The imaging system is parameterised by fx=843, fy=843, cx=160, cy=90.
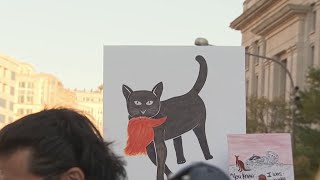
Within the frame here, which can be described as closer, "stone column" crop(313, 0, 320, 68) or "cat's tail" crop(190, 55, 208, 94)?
"cat's tail" crop(190, 55, 208, 94)

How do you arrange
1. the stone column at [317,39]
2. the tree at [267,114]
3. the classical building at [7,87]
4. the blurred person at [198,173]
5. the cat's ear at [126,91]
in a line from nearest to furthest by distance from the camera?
1. the blurred person at [198,173]
2. the cat's ear at [126,91]
3. the tree at [267,114]
4. the stone column at [317,39]
5. the classical building at [7,87]

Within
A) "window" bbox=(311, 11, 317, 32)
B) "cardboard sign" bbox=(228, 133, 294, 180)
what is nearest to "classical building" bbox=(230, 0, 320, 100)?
"window" bbox=(311, 11, 317, 32)

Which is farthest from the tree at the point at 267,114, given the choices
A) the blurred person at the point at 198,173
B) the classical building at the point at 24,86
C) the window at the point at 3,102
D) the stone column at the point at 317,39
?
the classical building at the point at 24,86

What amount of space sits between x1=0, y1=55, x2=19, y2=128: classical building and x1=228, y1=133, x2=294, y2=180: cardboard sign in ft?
321

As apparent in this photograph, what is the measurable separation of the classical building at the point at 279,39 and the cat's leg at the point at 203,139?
41117 mm

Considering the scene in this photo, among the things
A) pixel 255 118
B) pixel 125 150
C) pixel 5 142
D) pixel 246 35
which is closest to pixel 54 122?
pixel 5 142

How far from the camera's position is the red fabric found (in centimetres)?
588

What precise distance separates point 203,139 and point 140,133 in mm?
Result: 448

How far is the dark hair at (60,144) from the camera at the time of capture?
1.50 m

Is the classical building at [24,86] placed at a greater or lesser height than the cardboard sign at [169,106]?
greater

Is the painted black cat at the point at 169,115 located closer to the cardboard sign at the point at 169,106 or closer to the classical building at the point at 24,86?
the cardboard sign at the point at 169,106

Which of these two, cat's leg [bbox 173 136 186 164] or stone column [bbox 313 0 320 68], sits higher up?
stone column [bbox 313 0 320 68]

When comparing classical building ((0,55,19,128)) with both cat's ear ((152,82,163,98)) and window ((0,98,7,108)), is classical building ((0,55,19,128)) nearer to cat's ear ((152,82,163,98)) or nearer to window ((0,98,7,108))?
window ((0,98,7,108))

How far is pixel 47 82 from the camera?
473 ft
